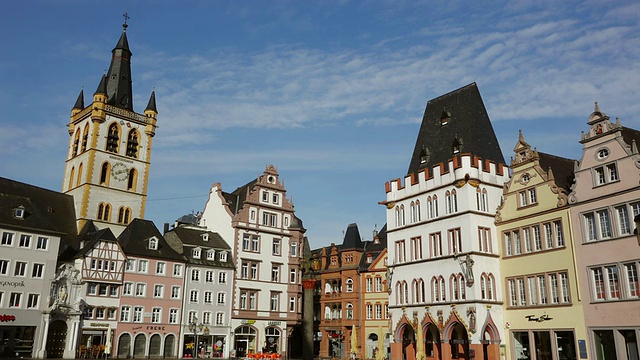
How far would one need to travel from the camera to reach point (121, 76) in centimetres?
7881

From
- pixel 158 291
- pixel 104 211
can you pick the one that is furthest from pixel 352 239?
pixel 104 211

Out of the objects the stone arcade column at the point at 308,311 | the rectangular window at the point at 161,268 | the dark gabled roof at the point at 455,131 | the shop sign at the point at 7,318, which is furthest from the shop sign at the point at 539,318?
the shop sign at the point at 7,318

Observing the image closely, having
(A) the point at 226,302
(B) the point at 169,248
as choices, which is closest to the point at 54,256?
(B) the point at 169,248

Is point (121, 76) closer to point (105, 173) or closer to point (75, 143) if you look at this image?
point (75, 143)

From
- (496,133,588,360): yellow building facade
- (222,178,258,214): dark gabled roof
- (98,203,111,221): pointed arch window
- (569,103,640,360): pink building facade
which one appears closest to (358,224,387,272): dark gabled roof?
(222,178,258,214): dark gabled roof

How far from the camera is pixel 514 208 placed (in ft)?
141

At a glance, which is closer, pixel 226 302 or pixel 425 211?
pixel 425 211

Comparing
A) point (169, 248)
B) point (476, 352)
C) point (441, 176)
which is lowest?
point (476, 352)

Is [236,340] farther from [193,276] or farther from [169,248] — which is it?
[169,248]

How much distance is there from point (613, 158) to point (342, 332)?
136 ft

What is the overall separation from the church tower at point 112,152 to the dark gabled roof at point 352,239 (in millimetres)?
26755

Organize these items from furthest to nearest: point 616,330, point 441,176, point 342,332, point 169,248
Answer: point 342,332, point 169,248, point 441,176, point 616,330

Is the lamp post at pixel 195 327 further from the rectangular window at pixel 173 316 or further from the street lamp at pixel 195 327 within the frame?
the rectangular window at pixel 173 316

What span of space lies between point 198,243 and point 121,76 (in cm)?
3091
